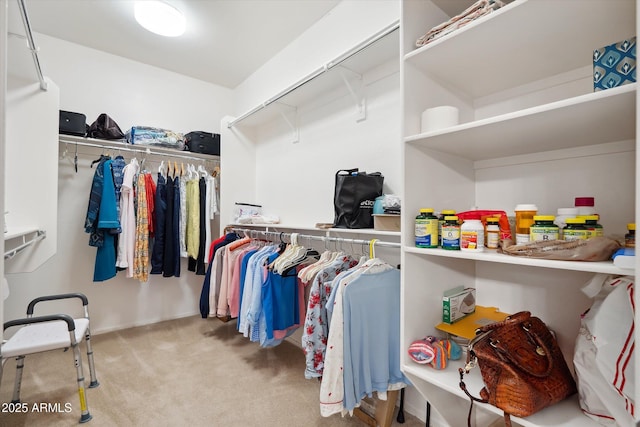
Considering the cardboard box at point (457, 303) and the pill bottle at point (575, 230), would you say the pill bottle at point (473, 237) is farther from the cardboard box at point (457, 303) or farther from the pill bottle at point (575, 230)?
the cardboard box at point (457, 303)

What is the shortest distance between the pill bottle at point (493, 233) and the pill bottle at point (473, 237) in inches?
1.9

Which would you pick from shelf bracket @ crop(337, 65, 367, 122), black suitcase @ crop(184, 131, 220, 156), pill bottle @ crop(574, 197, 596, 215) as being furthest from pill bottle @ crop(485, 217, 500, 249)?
black suitcase @ crop(184, 131, 220, 156)

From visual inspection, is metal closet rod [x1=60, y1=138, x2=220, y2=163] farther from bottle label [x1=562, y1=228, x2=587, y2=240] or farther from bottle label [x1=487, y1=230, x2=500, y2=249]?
bottle label [x1=562, y1=228, x2=587, y2=240]

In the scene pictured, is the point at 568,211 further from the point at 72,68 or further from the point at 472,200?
the point at 72,68

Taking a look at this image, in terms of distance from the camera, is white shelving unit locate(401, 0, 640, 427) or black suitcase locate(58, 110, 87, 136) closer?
white shelving unit locate(401, 0, 640, 427)

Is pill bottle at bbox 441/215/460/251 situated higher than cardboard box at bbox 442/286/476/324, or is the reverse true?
pill bottle at bbox 441/215/460/251

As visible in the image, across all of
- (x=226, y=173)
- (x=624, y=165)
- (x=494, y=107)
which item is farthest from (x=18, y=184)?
(x=624, y=165)

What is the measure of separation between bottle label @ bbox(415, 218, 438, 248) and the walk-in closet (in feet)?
0.04

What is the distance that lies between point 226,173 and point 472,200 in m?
2.43

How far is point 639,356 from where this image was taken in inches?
25.9

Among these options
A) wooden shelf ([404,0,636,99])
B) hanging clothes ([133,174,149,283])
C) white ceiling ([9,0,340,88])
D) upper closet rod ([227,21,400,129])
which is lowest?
hanging clothes ([133,174,149,283])

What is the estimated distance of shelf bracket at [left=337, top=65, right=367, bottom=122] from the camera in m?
2.06

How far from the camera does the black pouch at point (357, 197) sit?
177 cm

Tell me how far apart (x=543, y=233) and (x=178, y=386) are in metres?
2.33
